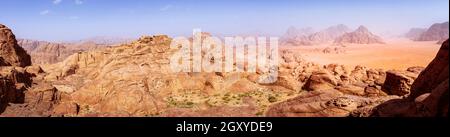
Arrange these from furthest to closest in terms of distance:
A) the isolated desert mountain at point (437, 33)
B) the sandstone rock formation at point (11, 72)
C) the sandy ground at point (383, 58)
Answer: the isolated desert mountain at point (437, 33) → the sandy ground at point (383, 58) → the sandstone rock formation at point (11, 72)

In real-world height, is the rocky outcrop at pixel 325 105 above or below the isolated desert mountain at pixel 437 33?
below

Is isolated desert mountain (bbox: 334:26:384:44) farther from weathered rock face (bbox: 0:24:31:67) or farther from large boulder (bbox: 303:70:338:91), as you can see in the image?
weathered rock face (bbox: 0:24:31:67)

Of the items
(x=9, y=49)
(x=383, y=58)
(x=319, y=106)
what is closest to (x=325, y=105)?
(x=319, y=106)

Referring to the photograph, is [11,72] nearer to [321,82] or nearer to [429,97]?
[321,82]

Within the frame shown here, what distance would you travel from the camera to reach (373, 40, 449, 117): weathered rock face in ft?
37.0

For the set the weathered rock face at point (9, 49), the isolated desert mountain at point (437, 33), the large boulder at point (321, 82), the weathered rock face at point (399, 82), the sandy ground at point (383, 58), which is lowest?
the sandy ground at point (383, 58)

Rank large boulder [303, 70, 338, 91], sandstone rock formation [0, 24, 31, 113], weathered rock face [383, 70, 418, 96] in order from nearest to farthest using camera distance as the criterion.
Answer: weathered rock face [383, 70, 418, 96]
sandstone rock formation [0, 24, 31, 113]
large boulder [303, 70, 338, 91]

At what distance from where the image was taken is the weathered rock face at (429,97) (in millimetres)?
11274

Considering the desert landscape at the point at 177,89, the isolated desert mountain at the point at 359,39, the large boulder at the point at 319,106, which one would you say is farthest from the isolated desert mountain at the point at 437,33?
the large boulder at the point at 319,106

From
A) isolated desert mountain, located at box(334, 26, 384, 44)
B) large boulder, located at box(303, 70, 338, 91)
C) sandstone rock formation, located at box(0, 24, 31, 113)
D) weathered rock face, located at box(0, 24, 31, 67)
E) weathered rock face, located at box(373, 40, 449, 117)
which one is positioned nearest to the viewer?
weathered rock face, located at box(373, 40, 449, 117)

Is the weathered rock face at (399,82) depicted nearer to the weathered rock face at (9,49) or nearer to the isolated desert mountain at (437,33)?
the weathered rock face at (9,49)

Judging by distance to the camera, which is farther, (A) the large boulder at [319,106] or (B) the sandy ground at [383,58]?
(B) the sandy ground at [383,58]

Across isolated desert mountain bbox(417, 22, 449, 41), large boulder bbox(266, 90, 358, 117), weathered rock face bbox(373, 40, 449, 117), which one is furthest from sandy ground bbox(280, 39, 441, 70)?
weathered rock face bbox(373, 40, 449, 117)
